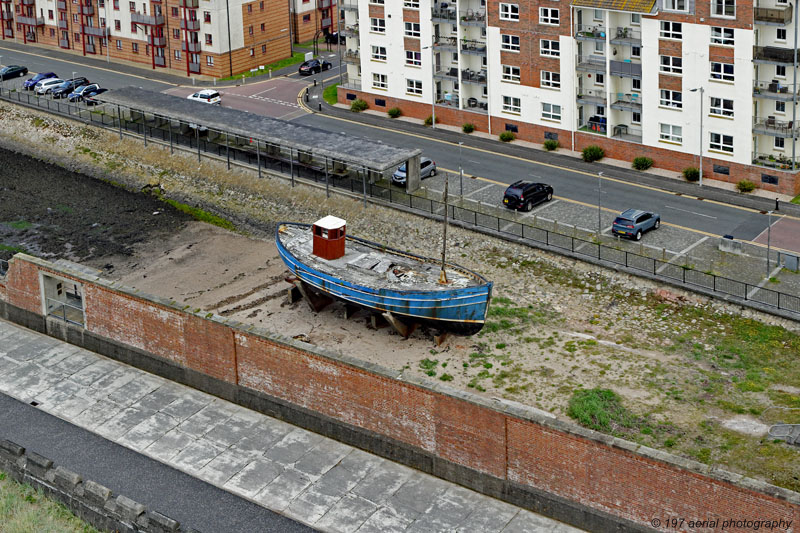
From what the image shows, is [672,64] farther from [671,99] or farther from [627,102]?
[627,102]

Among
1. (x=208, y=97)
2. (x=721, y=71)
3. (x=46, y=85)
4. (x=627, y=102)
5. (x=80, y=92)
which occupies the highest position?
(x=721, y=71)

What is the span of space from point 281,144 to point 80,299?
87.4 feet

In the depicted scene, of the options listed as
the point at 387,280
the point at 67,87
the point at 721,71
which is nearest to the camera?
the point at 387,280

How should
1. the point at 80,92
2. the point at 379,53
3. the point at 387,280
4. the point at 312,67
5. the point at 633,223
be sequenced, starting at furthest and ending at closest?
the point at 312,67
the point at 80,92
the point at 379,53
the point at 633,223
the point at 387,280

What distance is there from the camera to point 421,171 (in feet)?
292

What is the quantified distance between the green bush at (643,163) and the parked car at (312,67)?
39988 millimetres

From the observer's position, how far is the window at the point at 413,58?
102000mm

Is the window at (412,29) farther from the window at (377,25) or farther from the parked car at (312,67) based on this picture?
the parked car at (312,67)

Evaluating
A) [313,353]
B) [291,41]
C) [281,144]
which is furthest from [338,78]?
[313,353]

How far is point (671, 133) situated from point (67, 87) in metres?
56.3

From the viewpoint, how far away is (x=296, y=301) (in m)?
73.8

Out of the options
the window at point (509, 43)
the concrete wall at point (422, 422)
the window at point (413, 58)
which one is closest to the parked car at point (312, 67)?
the window at point (413, 58)

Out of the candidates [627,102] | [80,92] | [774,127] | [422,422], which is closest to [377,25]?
[627,102]

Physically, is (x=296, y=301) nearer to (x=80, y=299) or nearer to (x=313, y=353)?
(x=80, y=299)
